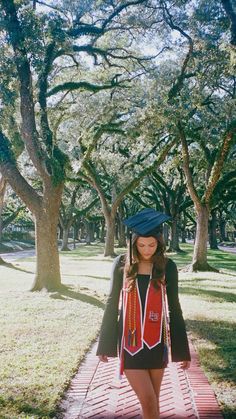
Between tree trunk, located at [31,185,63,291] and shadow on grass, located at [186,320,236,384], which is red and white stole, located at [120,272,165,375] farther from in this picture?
tree trunk, located at [31,185,63,291]

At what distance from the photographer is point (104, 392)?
171 inches

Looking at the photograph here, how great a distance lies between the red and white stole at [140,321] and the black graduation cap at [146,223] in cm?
37

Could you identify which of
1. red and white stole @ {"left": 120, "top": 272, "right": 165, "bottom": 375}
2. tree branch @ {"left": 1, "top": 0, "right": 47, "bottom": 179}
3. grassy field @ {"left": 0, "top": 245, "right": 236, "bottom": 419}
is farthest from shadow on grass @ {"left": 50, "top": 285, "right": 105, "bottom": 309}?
red and white stole @ {"left": 120, "top": 272, "right": 165, "bottom": 375}

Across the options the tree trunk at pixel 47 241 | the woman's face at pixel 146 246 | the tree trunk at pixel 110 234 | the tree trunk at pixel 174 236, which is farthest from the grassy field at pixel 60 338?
the tree trunk at pixel 174 236

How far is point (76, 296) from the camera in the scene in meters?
10.3

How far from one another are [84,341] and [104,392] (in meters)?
1.98

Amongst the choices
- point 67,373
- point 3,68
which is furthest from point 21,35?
point 67,373

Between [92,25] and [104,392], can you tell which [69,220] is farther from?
[104,392]

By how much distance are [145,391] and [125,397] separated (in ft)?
5.51

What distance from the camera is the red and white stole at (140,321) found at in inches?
113

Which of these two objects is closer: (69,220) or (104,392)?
(104,392)

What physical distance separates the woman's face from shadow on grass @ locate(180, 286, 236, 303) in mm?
7711

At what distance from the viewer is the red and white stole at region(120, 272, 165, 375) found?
9.43 ft

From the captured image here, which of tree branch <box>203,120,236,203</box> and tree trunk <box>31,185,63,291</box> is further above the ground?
tree branch <box>203,120,236,203</box>
